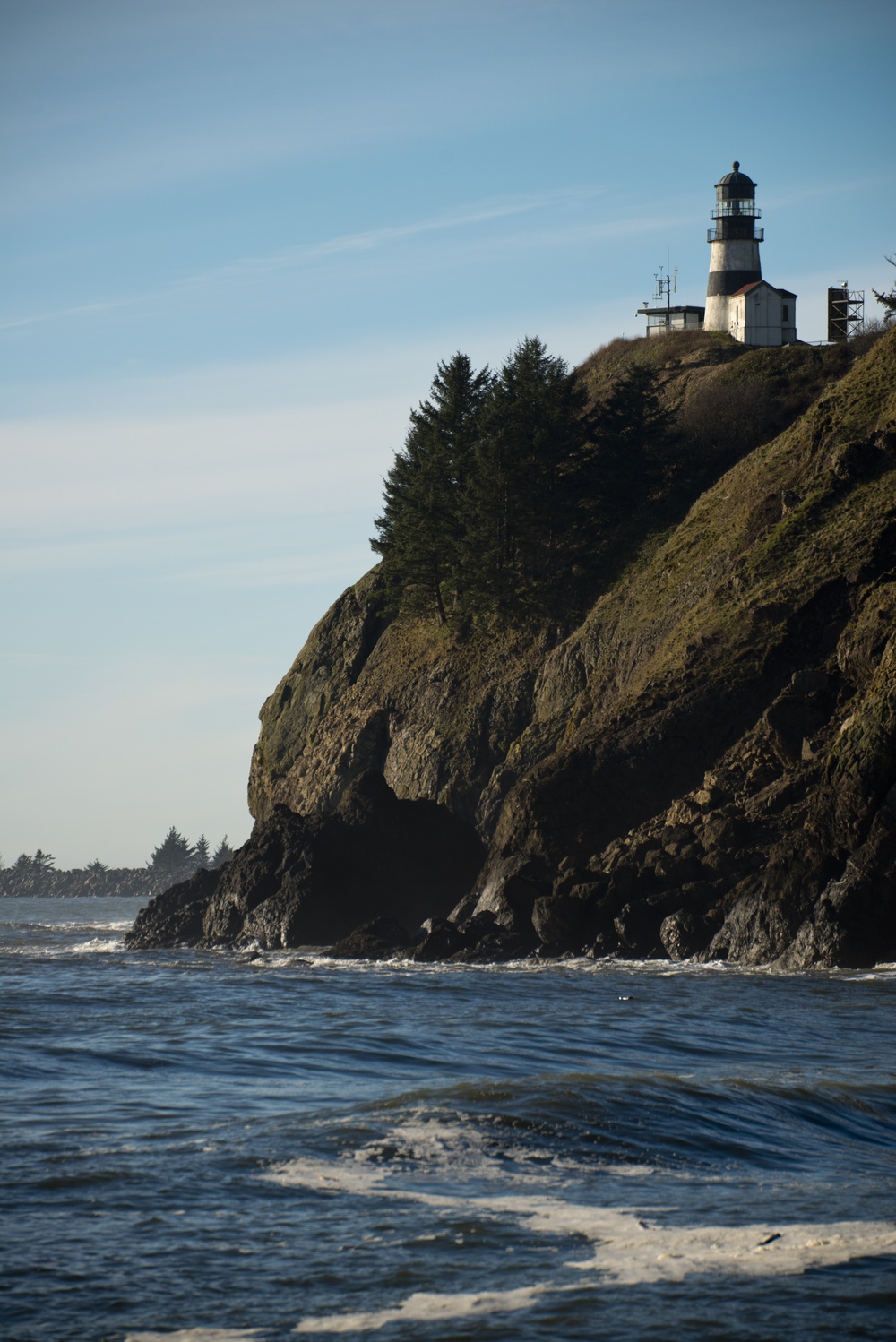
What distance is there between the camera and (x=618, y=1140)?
41.6ft

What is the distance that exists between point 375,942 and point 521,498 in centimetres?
2665

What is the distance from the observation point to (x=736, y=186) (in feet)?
269

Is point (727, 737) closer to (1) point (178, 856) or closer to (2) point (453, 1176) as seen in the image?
(2) point (453, 1176)

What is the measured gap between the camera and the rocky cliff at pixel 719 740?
99.9 feet

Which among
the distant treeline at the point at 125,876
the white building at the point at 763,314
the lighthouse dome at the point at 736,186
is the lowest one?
the distant treeline at the point at 125,876

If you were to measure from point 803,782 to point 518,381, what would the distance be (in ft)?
111

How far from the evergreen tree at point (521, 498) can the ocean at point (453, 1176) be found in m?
38.3

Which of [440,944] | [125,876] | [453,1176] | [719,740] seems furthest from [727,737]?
[125,876]

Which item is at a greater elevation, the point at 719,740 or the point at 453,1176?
the point at 719,740

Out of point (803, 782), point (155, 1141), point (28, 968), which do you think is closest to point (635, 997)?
point (803, 782)

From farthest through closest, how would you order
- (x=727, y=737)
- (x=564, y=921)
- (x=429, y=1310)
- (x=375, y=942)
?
(x=375, y=942)
(x=727, y=737)
(x=564, y=921)
(x=429, y=1310)

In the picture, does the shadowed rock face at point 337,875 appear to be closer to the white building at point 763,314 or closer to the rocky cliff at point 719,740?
the rocky cliff at point 719,740

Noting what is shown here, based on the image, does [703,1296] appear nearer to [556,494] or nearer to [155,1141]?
[155,1141]

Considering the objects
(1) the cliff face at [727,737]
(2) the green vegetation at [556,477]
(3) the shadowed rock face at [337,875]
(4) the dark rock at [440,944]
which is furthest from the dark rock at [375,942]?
(2) the green vegetation at [556,477]
